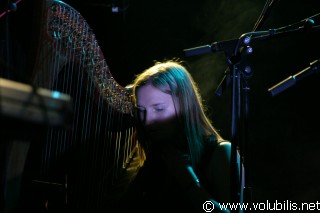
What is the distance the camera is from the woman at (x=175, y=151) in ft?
5.51

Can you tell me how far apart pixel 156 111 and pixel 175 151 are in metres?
A: 0.39

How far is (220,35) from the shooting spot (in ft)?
11.8

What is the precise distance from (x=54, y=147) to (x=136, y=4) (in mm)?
2161

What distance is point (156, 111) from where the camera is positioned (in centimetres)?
198

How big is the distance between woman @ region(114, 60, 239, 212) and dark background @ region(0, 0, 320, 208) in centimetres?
105

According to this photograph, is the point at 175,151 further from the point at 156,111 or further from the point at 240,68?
the point at 240,68

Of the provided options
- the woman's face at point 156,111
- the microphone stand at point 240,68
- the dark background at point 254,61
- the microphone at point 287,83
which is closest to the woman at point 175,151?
the woman's face at point 156,111

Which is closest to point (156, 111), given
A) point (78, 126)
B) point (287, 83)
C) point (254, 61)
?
point (78, 126)

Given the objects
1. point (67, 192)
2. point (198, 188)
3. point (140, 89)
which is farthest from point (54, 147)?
point (198, 188)

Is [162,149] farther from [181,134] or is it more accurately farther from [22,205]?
[22,205]

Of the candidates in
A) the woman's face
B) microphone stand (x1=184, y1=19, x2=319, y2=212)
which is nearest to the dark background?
microphone stand (x1=184, y1=19, x2=319, y2=212)

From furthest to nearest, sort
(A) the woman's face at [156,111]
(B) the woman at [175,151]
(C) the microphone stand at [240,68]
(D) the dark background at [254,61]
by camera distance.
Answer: (D) the dark background at [254,61]
(A) the woman's face at [156,111]
(C) the microphone stand at [240,68]
(B) the woman at [175,151]

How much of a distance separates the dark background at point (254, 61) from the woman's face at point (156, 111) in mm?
1125

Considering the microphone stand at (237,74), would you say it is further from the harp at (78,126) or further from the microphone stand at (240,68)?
the harp at (78,126)
